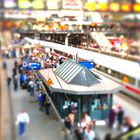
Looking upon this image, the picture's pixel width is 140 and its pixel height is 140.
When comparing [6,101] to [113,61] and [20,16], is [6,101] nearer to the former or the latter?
[20,16]

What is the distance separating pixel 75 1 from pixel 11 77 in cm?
86

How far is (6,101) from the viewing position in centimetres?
230

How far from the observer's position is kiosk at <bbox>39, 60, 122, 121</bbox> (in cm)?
205

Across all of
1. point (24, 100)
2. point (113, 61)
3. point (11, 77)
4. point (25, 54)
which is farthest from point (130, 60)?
point (25, 54)

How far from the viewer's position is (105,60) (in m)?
2.09

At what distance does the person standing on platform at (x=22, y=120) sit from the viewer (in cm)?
225

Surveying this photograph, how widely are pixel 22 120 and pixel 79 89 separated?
55cm

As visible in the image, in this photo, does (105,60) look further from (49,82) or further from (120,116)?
(49,82)

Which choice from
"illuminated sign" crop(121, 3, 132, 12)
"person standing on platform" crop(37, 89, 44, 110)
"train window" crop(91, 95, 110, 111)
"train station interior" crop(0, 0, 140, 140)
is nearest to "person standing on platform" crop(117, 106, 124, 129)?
"train station interior" crop(0, 0, 140, 140)

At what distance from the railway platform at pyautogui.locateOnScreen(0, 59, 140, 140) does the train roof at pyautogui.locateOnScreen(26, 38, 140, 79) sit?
0.63 feet

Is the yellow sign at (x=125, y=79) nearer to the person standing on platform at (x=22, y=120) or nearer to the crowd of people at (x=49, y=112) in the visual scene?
the crowd of people at (x=49, y=112)

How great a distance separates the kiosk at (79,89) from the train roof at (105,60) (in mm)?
133

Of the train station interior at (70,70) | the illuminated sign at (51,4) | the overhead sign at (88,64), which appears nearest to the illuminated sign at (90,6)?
the train station interior at (70,70)

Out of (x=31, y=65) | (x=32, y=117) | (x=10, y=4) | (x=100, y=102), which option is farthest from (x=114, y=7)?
(x=31, y=65)
